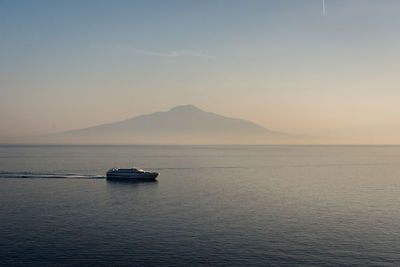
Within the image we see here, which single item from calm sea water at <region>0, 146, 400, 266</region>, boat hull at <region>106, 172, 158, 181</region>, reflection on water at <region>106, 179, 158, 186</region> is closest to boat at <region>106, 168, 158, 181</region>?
boat hull at <region>106, 172, 158, 181</region>

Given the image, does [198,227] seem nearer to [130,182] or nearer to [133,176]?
[130,182]

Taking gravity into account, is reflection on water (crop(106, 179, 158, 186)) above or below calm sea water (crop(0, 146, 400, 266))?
above

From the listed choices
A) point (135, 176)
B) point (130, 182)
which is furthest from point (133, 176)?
point (130, 182)

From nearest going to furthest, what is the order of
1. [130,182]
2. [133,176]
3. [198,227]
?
[198,227] < [130,182] < [133,176]

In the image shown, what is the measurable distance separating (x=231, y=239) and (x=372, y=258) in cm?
1827

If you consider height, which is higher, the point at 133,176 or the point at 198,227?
the point at 133,176

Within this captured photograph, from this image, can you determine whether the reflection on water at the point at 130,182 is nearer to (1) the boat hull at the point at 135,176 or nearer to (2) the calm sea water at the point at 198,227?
(1) the boat hull at the point at 135,176

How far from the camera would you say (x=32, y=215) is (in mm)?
62938

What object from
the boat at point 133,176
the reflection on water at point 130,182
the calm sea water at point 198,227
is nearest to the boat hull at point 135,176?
the boat at point 133,176

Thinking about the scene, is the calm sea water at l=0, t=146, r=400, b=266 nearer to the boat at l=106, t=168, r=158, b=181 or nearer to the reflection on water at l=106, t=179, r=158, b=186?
the reflection on water at l=106, t=179, r=158, b=186

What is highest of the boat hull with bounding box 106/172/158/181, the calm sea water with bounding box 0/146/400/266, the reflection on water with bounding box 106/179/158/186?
the boat hull with bounding box 106/172/158/181

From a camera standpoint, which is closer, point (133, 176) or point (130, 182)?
point (130, 182)

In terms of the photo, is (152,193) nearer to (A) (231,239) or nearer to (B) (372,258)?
(A) (231,239)

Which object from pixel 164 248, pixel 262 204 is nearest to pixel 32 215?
pixel 164 248
